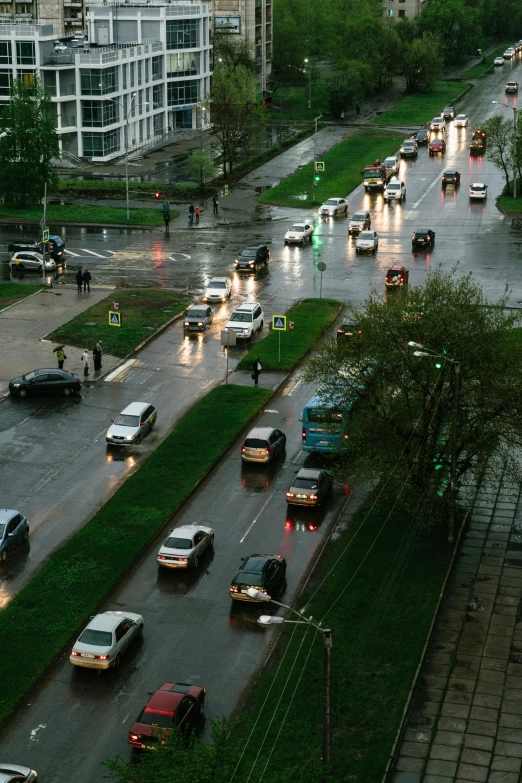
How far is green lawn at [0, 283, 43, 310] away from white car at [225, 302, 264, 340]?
15790 millimetres

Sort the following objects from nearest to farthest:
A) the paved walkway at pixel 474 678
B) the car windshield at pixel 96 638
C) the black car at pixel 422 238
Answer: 1. the paved walkway at pixel 474 678
2. the car windshield at pixel 96 638
3. the black car at pixel 422 238

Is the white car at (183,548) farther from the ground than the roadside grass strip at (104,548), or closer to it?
farther from the ground

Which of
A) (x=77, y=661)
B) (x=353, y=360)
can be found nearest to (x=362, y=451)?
(x=353, y=360)

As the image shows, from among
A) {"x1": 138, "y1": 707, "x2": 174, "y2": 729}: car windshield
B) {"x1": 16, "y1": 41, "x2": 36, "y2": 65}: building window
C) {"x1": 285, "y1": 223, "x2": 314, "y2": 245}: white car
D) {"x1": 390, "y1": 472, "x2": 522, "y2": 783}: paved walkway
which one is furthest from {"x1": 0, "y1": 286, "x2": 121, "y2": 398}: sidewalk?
{"x1": 16, "y1": 41, "x2": 36, "y2": 65}: building window

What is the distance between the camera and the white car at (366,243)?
90938 mm

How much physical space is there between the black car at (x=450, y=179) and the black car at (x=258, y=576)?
79312 mm

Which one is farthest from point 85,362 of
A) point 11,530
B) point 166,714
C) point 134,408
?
point 166,714

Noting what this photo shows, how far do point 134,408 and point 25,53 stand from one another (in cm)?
7188

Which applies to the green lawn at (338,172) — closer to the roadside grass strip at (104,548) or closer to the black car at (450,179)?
the black car at (450,179)

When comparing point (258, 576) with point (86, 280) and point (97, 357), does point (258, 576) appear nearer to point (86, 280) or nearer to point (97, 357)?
point (97, 357)

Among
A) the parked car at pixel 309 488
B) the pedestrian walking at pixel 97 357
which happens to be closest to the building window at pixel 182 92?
the pedestrian walking at pixel 97 357

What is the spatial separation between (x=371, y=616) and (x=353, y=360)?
11194 mm

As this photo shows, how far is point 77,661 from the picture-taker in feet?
123

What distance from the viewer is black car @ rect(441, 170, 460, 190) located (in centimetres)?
11606
